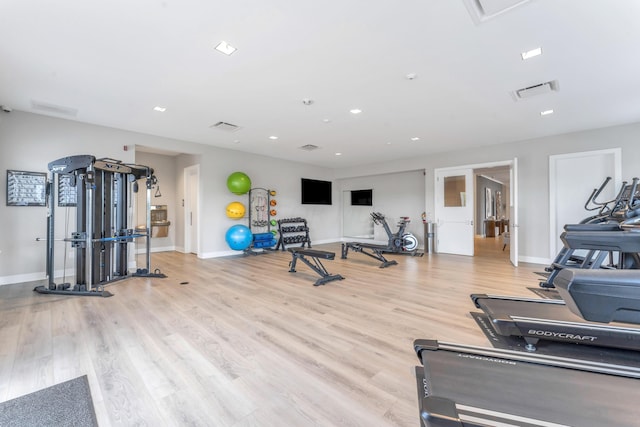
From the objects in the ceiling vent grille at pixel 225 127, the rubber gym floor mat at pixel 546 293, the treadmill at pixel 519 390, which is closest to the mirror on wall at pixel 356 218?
the ceiling vent grille at pixel 225 127

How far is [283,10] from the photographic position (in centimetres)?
223

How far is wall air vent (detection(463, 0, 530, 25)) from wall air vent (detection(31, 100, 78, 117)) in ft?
17.9

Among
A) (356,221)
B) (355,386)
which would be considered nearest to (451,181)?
(356,221)

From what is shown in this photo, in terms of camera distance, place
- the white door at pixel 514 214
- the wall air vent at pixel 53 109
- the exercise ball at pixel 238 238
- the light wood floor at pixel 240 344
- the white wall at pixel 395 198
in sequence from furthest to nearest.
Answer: the white wall at pixel 395 198 → the exercise ball at pixel 238 238 → the white door at pixel 514 214 → the wall air vent at pixel 53 109 → the light wood floor at pixel 240 344

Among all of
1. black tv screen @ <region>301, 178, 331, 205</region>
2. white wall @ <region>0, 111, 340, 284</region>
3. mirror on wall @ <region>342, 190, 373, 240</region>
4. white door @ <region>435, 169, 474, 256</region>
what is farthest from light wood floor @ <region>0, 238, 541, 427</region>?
mirror on wall @ <region>342, 190, 373, 240</region>

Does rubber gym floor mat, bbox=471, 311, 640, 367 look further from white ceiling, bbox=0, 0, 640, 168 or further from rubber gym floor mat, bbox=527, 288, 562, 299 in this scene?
white ceiling, bbox=0, 0, 640, 168

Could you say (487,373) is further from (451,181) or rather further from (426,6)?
(451,181)

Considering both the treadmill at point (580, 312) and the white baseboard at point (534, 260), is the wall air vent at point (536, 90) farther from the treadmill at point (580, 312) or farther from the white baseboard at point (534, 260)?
the white baseboard at point (534, 260)

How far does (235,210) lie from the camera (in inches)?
271

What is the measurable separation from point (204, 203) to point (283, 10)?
5241 millimetres

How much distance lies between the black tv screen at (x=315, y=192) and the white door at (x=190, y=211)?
323 cm

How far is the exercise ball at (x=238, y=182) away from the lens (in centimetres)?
680

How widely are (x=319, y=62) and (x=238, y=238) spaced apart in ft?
15.1

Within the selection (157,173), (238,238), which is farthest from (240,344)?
(157,173)
